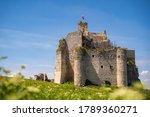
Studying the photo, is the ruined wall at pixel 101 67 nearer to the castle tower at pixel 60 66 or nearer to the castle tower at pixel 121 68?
the castle tower at pixel 121 68

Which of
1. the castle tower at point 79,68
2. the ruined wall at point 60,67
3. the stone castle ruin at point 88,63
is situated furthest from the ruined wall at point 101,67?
the ruined wall at point 60,67

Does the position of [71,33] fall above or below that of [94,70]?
above

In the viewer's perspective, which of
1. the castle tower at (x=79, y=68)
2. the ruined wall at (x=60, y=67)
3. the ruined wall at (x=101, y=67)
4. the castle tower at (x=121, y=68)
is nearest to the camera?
the castle tower at (x=79, y=68)

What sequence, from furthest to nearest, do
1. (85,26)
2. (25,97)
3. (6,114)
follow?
(85,26), (6,114), (25,97)

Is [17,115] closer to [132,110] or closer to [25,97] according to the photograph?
[25,97]

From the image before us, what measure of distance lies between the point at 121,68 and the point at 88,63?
160 inches

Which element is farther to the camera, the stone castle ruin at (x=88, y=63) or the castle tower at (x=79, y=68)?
the stone castle ruin at (x=88, y=63)

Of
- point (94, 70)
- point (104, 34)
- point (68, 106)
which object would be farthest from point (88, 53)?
point (68, 106)

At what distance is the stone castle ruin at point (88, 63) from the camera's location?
4166cm

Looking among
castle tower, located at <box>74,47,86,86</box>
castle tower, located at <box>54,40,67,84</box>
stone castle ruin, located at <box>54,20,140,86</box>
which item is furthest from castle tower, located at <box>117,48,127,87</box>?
castle tower, located at <box>54,40,67,84</box>

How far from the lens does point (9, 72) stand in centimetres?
497

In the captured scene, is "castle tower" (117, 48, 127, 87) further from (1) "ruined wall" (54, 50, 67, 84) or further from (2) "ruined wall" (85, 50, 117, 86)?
(1) "ruined wall" (54, 50, 67, 84)

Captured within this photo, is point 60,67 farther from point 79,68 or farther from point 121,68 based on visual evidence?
point 121,68

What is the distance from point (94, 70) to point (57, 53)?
17.4 ft
